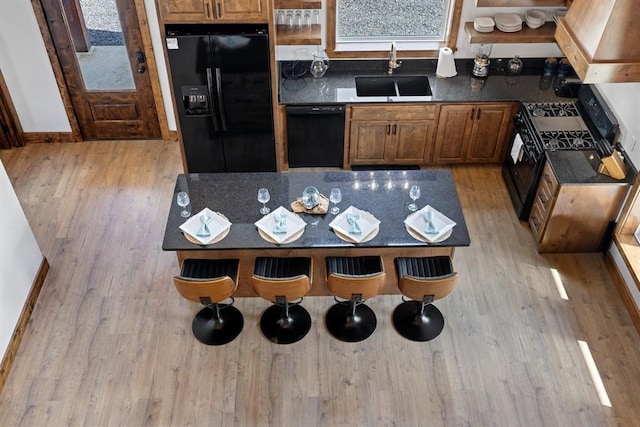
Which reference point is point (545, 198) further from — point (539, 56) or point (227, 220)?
point (227, 220)

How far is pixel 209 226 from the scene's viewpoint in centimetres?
428

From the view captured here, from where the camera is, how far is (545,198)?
16.8 ft

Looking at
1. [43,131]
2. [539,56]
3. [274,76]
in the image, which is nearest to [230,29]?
[274,76]

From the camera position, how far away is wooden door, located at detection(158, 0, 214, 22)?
4.94m

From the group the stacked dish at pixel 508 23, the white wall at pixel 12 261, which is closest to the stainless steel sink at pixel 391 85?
the stacked dish at pixel 508 23

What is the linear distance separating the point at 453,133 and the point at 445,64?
700 mm

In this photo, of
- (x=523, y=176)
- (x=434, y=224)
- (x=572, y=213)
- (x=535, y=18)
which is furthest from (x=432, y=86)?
(x=434, y=224)

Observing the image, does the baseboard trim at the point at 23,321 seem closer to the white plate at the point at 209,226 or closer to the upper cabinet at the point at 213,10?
the white plate at the point at 209,226

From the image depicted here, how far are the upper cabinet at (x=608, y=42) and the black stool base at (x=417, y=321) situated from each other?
6.84ft

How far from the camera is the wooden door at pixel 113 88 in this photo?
18.9ft

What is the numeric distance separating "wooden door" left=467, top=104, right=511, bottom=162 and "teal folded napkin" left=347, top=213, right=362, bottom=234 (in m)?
2.19

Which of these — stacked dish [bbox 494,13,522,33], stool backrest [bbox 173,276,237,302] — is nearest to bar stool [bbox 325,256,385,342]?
stool backrest [bbox 173,276,237,302]

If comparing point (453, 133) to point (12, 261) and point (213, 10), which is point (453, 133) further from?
point (12, 261)

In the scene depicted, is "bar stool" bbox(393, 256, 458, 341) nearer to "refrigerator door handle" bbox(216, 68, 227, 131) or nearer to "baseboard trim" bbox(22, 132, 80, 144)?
"refrigerator door handle" bbox(216, 68, 227, 131)
